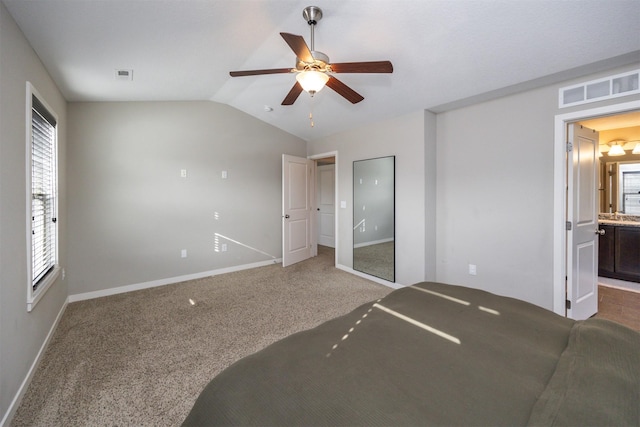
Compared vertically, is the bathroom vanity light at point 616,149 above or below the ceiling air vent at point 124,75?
below

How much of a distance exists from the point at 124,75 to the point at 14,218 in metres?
1.81

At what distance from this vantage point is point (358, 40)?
8.13 feet

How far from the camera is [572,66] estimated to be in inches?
91.5

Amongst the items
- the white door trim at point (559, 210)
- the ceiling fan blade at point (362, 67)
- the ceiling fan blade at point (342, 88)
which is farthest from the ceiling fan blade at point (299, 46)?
the white door trim at point (559, 210)

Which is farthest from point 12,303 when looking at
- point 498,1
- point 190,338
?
point 498,1

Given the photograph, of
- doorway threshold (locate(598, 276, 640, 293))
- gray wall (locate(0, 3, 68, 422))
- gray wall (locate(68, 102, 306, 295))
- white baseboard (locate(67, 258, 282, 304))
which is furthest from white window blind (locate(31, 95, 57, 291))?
doorway threshold (locate(598, 276, 640, 293))

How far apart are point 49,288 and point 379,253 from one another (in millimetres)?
3772

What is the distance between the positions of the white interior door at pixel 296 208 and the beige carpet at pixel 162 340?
0.80 metres

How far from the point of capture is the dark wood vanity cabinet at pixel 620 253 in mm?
3688

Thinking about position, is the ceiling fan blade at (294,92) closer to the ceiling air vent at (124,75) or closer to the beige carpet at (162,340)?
the ceiling air vent at (124,75)

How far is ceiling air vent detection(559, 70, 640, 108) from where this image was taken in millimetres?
2248

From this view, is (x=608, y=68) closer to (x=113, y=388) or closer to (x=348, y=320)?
(x=348, y=320)

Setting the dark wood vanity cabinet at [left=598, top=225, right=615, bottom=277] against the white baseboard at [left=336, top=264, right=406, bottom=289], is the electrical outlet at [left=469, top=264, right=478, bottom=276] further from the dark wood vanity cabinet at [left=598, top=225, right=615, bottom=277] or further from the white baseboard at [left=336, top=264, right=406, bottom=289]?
the dark wood vanity cabinet at [left=598, top=225, right=615, bottom=277]

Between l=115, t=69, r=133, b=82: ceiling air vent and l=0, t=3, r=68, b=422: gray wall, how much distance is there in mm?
636
